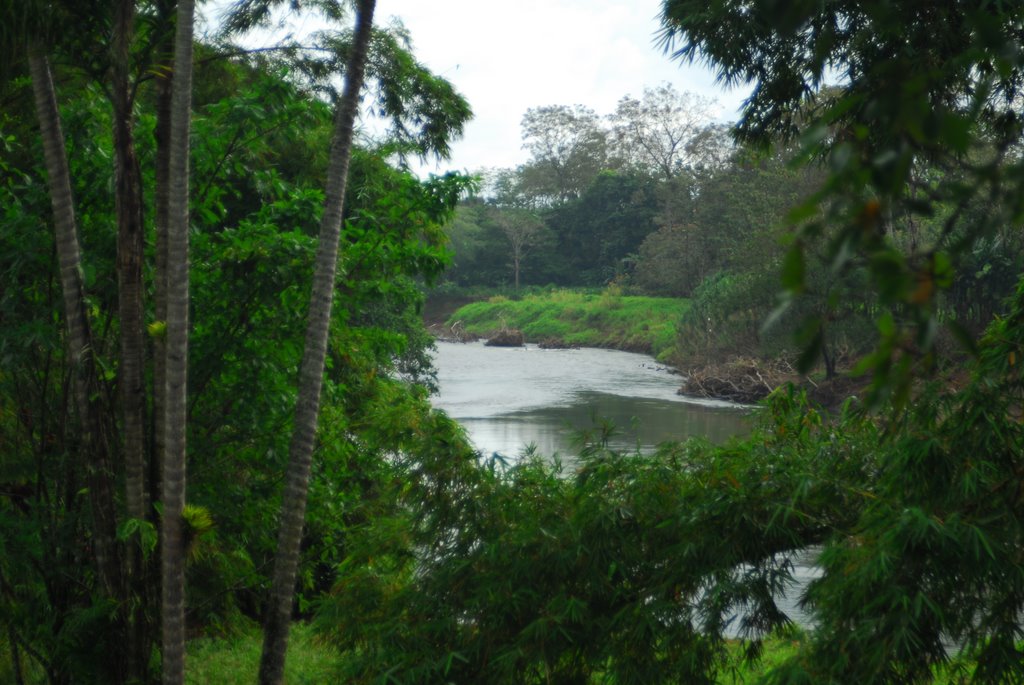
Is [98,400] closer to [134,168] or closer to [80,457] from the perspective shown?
[80,457]

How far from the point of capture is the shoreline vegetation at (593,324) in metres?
24.8

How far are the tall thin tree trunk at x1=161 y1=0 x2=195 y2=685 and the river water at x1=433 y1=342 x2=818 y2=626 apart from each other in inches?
239

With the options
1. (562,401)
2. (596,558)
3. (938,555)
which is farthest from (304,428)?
(562,401)

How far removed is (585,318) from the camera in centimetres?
3694

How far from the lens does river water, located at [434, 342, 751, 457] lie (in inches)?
648

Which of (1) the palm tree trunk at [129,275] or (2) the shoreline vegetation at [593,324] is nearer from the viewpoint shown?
(1) the palm tree trunk at [129,275]

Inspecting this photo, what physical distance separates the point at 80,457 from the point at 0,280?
108 centimetres

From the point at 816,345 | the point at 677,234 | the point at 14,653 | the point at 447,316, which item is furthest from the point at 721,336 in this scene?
the point at 816,345

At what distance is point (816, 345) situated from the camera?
134 centimetres

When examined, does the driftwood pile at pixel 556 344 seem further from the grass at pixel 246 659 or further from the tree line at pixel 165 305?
the tree line at pixel 165 305

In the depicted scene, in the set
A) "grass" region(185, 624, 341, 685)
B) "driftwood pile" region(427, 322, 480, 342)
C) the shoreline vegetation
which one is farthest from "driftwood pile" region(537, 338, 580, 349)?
"grass" region(185, 624, 341, 685)

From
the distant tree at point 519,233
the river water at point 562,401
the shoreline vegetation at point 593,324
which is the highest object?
the distant tree at point 519,233

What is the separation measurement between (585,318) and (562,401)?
16301mm

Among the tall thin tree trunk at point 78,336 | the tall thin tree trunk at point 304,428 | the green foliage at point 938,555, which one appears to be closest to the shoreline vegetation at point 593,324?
the tall thin tree trunk at point 78,336
